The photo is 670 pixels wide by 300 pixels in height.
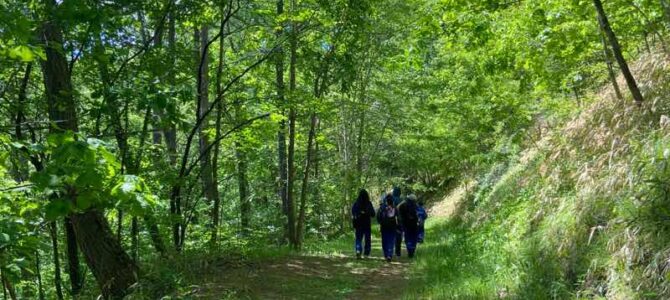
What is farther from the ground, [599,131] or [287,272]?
[599,131]

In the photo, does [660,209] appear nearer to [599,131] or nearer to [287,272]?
[599,131]

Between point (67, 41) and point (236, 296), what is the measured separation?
4163mm

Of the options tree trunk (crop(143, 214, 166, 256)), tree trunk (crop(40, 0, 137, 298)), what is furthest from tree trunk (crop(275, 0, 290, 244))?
tree trunk (crop(40, 0, 137, 298))

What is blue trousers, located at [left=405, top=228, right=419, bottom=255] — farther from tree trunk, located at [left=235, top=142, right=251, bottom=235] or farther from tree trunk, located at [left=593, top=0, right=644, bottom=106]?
tree trunk, located at [left=593, top=0, right=644, bottom=106]

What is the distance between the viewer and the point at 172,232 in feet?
29.9

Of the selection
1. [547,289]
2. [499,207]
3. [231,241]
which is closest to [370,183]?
[499,207]

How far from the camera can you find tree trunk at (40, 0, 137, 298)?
6.76 meters

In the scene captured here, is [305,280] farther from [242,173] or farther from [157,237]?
[242,173]

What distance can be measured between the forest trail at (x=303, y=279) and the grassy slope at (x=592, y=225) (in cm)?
74

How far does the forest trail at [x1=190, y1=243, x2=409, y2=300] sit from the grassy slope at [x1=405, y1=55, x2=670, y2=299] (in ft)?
2.42

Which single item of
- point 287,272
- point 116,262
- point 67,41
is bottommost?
point 287,272

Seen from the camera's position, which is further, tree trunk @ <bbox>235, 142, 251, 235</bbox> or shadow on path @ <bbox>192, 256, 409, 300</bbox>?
tree trunk @ <bbox>235, 142, 251, 235</bbox>

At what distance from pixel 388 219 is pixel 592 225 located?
20.5 ft

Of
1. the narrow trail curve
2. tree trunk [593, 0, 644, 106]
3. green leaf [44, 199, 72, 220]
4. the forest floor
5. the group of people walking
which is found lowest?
the narrow trail curve
